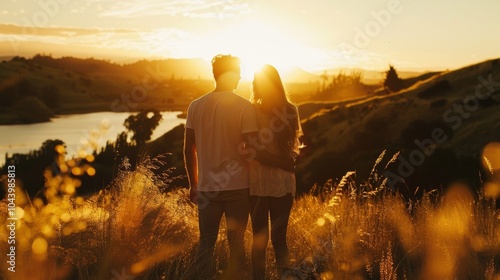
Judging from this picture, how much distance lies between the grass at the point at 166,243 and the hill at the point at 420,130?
23.2 metres

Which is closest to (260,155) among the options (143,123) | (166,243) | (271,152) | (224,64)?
(271,152)

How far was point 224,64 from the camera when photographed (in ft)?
15.8

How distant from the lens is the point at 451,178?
30.2 m

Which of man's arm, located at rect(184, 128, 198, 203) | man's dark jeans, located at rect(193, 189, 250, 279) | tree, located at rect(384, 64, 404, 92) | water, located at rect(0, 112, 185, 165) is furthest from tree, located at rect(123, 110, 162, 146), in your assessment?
man's dark jeans, located at rect(193, 189, 250, 279)

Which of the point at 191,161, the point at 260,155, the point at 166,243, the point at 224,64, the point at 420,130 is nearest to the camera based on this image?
the point at 224,64

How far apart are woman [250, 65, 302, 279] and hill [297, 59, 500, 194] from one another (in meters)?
24.8

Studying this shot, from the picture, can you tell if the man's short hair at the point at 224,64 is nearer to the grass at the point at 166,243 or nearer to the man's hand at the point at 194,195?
the man's hand at the point at 194,195

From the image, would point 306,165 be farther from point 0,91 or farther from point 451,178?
point 0,91

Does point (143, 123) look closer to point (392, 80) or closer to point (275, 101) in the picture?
point (392, 80)

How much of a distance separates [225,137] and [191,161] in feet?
1.45

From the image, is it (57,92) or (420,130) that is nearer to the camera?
(420,130)

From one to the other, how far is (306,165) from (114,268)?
4762 cm

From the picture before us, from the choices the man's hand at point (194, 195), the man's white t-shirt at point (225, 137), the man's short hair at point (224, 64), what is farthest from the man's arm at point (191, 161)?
the man's short hair at point (224, 64)

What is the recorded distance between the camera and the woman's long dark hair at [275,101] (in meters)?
4.92
